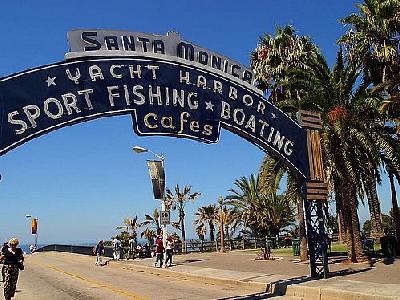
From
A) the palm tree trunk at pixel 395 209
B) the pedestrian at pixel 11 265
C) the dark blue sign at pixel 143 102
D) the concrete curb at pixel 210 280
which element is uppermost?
the dark blue sign at pixel 143 102

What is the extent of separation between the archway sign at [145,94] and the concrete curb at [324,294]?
2164 mm

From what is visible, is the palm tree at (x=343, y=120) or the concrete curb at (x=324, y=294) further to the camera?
the palm tree at (x=343, y=120)

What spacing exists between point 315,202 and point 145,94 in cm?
717

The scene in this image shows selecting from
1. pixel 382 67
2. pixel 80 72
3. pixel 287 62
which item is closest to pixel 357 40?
pixel 382 67

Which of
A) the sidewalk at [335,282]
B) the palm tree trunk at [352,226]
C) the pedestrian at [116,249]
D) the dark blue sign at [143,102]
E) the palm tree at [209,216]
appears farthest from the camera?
the palm tree at [209,216]

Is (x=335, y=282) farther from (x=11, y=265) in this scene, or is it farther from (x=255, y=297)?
(x=11, y=265)

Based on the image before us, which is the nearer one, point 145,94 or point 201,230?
point 145,94

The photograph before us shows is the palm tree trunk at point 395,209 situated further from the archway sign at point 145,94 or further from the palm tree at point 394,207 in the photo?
the archway sign at point 145,94

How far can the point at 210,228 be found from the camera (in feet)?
187

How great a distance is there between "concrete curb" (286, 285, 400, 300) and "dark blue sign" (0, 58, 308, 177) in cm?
402

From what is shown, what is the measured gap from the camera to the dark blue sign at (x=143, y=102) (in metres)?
10.4

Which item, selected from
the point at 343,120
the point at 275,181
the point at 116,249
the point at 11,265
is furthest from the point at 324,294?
the point at 116,249

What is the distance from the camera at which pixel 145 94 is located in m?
12.0

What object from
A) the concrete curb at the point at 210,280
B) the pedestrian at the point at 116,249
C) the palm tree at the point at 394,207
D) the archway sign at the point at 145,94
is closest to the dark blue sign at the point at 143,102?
the archway sign at the point at 145,94
